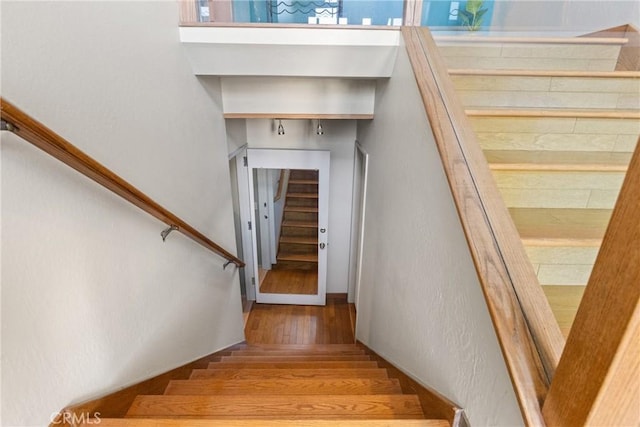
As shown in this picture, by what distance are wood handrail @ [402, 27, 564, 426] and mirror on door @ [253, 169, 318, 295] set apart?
3111 millimetres

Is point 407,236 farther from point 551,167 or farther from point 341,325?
point 341,325

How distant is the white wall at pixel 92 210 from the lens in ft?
2.56

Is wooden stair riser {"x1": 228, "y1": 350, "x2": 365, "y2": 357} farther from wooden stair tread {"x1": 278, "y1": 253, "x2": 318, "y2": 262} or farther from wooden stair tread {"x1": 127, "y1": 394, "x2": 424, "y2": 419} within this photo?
wooden stair tread {"x1": 278, "y1": 253, "x2": 318, "y2": 262}

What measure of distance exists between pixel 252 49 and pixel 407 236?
1372mm

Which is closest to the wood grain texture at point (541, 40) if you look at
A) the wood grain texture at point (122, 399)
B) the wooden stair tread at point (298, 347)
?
the wood grain texture at point (122, 399)

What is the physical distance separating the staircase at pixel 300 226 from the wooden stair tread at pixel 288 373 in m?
2.82

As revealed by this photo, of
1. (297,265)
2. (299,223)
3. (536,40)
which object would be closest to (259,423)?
(536,40)

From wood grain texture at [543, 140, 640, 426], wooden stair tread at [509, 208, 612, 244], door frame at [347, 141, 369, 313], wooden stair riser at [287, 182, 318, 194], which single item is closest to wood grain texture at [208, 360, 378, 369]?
door frame at [347, 141, 369, 313]

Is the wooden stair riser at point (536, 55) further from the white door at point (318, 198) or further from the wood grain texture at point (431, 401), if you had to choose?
the white door at point (318, 198)

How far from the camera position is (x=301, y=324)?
3.86 m

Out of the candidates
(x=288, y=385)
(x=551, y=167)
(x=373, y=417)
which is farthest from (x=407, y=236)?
(x=288, y=385)

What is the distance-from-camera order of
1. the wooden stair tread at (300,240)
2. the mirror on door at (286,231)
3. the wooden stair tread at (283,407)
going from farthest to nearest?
the wooden stair tread at (300,240), the mirror on door at (286,231), the wooden stair tread at (283,407)

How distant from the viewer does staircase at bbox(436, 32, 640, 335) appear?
91 centimetres
